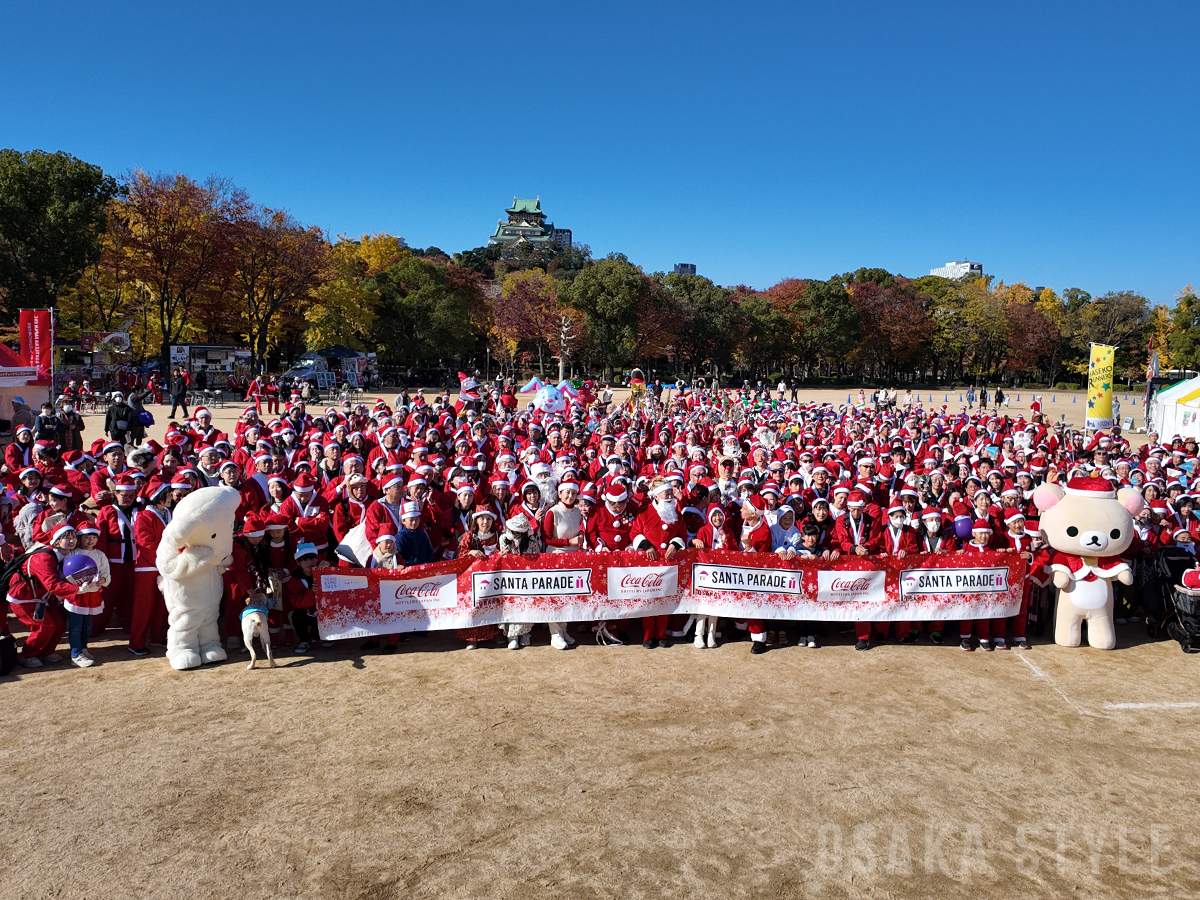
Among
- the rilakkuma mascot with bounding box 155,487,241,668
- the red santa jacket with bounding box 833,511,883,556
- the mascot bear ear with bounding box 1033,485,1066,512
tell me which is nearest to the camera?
the rilakkuma mascot with bounding box 155,487,241,668

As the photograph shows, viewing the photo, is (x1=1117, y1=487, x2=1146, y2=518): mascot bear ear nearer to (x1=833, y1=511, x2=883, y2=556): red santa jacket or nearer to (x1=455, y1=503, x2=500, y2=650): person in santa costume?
(x1=833, y1=511, x2=883, y2=556): red santa jacket

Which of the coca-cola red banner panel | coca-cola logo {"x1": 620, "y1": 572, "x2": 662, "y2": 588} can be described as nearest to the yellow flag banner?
the coca-cola red banner panel

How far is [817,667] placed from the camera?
6.46m

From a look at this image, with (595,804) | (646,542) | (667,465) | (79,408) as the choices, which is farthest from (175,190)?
(595,804)

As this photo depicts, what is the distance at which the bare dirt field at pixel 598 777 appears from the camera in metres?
3.81

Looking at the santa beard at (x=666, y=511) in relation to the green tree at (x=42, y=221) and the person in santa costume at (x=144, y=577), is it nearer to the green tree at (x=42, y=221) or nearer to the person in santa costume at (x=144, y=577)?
the person in santa costume at (x=144, y=577)

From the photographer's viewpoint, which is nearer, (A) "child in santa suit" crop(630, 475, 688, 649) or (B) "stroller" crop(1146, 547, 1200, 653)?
(B) "stroller" crop(1146, 547, 1200, 653)

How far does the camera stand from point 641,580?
6.75m

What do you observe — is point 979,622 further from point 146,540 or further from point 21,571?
point 21,571

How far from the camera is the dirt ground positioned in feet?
12.5

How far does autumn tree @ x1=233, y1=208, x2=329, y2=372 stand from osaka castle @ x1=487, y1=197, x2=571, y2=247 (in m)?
77.8

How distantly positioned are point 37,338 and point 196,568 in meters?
22.3
